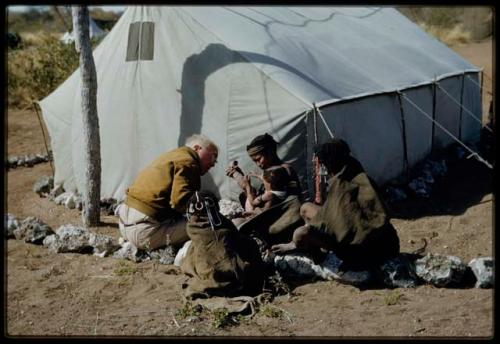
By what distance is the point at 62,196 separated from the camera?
327 inches

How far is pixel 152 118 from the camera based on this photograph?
25.4ft

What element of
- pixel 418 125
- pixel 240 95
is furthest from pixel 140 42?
pixel 418 125

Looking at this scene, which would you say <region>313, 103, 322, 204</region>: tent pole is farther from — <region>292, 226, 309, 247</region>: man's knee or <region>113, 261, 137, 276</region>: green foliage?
<region>113, 261, 137, 276</region>: green foliage

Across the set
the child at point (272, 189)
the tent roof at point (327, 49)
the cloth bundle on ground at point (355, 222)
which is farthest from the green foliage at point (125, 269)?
the tent roof at point (327, 49)

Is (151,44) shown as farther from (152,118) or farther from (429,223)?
(429,223)

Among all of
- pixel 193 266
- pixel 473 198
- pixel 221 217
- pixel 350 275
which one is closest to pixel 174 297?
pixel 193 266

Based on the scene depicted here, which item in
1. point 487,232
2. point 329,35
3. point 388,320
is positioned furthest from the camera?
point 329,35

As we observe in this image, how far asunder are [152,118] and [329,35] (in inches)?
114

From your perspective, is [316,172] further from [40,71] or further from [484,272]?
[40,71]

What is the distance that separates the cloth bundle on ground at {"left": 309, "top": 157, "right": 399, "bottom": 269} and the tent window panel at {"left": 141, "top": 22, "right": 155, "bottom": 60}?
3.63m

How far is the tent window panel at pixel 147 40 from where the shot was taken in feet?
25.8

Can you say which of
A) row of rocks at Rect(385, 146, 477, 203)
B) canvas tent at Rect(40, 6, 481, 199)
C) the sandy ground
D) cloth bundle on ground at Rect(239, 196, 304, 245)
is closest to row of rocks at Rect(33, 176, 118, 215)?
canvas tent at Rect(40, 6, 481, 199)

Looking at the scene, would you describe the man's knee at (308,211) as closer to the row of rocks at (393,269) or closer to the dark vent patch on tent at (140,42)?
the row of rocks at (393,269)

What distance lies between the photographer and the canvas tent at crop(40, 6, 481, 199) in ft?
23.3
